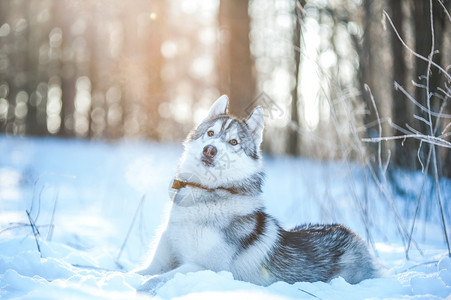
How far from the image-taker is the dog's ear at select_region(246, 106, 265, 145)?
3.34 m

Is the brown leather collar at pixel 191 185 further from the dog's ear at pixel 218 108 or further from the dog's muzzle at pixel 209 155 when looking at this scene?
the dog's ear at pixel 218 108

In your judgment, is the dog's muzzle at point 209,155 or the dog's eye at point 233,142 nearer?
the dog's muzzle at point 209,155

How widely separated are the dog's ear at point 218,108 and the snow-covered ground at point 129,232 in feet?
3.56

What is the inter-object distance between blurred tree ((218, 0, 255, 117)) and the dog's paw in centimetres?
813

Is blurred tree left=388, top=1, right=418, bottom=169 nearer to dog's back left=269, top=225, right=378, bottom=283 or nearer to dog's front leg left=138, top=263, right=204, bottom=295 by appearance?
dog's back left=269, top=225, right=378, bottom=283

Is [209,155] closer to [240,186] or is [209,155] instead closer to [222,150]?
[222,150]

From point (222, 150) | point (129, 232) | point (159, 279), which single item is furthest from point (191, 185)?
point (129, 232)

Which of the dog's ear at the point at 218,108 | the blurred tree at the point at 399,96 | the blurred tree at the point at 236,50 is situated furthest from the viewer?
the blurred tree at the point at 236,50

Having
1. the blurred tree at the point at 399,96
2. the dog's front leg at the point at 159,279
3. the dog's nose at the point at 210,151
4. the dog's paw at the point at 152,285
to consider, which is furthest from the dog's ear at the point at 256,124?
the blurred tree at the point at 399,96

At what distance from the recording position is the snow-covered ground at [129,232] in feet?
7.49

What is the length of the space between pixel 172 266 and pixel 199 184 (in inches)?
26.9

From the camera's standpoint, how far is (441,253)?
10.9 ft

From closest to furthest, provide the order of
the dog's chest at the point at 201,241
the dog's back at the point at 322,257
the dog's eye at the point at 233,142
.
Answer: the dog's chest at the point at 201,241, the dog's back at the point at 322,257, the dog's eye at the point at 233,142

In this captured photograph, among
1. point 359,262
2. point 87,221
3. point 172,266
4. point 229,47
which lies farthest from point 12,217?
point 229,47
